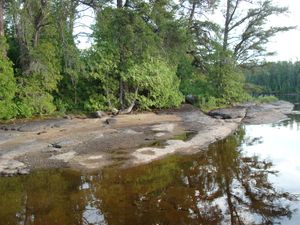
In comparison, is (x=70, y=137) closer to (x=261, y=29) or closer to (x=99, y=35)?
(x=99, y=35)

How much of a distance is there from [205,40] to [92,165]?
21.9 metres

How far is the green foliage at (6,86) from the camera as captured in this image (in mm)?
16703

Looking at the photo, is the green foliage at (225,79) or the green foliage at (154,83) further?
the green foliage at (225,79)

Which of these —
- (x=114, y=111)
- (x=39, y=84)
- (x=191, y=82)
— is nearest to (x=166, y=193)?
(x=39, y=84)

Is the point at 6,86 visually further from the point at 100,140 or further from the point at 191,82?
the point at 191,82

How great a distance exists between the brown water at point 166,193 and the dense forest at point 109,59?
8.98 m

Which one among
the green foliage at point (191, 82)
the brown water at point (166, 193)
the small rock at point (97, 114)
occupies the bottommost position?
the brown water at point (166, 193)

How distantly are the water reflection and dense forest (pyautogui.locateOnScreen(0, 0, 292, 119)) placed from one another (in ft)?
29.5

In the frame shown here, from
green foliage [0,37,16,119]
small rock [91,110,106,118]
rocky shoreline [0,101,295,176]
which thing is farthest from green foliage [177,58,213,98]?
green foliage [0,37,16,119]

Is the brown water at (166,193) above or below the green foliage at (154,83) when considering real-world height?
below

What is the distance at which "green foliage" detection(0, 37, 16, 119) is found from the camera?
54.8 feet

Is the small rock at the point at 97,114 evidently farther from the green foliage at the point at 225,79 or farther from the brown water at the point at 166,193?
the green foliage at the point at 225,79

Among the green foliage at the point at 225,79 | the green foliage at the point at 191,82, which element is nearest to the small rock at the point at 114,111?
the green foliage at the point at 191,82

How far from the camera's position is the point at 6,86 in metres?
16.9
